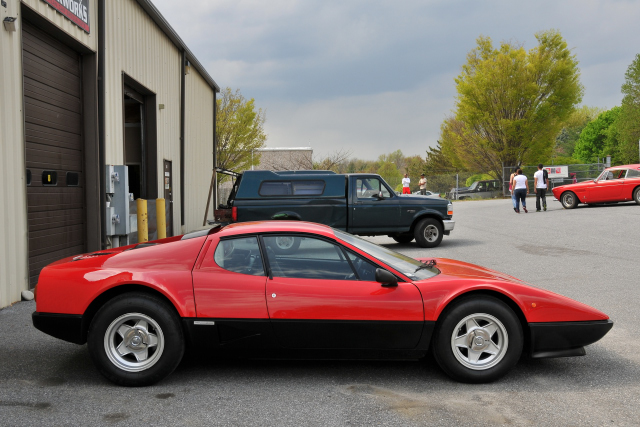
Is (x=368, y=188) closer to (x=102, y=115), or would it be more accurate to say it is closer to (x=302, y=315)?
(x=102, y=115)

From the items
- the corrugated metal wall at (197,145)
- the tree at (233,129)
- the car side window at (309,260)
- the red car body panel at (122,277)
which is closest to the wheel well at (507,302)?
the car side window at (309,260)

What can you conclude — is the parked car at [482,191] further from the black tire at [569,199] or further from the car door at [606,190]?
the car door at [606,190]

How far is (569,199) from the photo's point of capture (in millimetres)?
21906

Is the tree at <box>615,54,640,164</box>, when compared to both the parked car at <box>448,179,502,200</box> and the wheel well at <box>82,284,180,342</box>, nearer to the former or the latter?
the parked car at <box>448,179,502,200</box>

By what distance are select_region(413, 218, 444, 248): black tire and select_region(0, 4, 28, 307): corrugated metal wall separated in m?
8.30

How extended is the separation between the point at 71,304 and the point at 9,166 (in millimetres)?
4123

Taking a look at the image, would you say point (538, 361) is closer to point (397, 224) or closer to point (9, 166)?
point (9, 166)

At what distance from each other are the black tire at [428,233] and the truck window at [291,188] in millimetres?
2477

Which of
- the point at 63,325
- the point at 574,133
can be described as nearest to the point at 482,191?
the point at 63,325

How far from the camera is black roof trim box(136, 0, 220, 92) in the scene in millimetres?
13551

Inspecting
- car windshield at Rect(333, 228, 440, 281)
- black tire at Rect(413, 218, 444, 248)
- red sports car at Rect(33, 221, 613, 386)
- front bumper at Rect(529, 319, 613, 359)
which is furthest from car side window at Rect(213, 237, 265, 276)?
black tire at Rect(413, 218, 444, 248)

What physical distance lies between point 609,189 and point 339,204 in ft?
45.7

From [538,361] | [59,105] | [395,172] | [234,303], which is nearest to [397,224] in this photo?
[59,105]

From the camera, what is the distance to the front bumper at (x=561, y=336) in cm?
405
